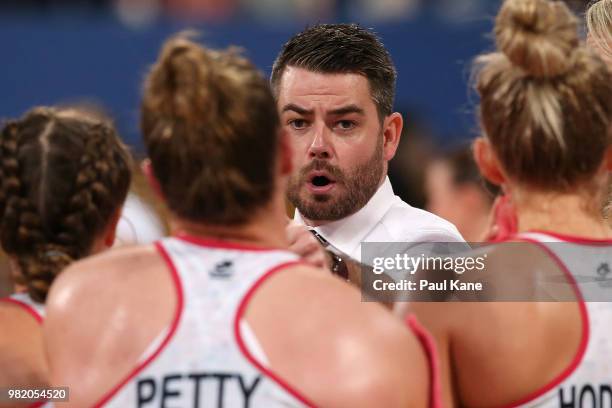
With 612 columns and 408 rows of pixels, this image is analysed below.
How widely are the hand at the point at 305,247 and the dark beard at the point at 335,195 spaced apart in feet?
2.16

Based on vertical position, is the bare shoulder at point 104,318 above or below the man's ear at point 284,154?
below

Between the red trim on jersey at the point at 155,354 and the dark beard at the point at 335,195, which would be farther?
the dark beard at the point at 335,195

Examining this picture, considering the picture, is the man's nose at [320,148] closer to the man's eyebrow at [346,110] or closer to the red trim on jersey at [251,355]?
the man's eyebrow at [346,110]

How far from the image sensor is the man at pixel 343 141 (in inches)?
120

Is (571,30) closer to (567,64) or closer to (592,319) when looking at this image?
(567,64)

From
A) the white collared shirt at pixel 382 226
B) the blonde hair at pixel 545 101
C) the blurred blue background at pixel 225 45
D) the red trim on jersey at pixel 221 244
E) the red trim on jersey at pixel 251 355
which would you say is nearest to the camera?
the red trim on jersey at pixel 251 355

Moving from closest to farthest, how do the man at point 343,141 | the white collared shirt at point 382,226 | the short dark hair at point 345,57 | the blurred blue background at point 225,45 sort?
the white collared shirt at point 382,226 → the man at point 343,141 → the short dark hair at point 345,57 → the blurred blue background at point 225,45

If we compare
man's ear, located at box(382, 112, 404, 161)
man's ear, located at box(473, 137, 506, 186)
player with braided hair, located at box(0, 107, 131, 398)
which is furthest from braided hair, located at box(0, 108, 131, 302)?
man's ear, located at box(382, 112, 404, 161)

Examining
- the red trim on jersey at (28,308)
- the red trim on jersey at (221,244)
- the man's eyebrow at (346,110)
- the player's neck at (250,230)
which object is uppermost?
the man's eyebrow at (346,110)

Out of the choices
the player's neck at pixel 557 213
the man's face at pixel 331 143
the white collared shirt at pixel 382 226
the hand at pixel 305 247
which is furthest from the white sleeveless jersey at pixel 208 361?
the man's face at pixel 331 143

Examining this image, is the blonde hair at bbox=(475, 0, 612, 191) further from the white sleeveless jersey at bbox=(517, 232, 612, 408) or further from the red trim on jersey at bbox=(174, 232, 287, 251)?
the red trim on jersey at bbox=(174, 232, 287, 251)

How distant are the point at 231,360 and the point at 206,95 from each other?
44 centimetres

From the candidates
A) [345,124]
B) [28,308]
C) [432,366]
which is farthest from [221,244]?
[345,124]

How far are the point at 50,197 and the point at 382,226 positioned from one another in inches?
43.5
